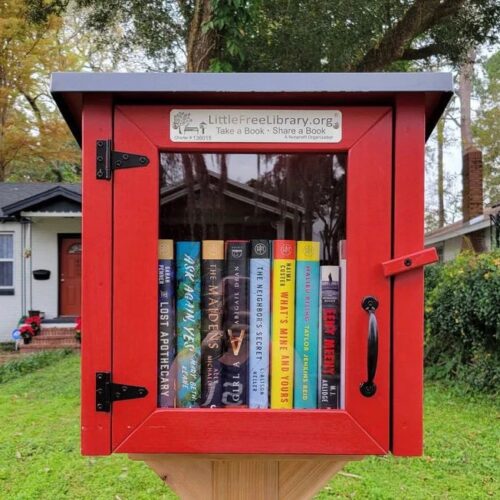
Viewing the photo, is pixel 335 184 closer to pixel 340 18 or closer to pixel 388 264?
pixel 388 264

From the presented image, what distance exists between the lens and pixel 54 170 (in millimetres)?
22469

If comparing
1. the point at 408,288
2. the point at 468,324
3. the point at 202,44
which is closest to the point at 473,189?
the point at 468,324

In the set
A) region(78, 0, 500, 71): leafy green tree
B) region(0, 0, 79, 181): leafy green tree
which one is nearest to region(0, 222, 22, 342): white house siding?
region(78, 0, 500, 71): leafy green tree

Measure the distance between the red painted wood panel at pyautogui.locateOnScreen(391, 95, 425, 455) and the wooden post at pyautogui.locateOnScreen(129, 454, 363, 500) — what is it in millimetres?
304

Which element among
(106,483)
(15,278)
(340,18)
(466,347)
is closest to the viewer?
(106,483)

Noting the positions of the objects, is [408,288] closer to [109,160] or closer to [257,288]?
[257,288]

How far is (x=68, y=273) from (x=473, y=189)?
1030 cm

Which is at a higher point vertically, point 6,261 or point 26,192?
point 26,192

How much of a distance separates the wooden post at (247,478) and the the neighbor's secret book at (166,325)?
0.87 feet

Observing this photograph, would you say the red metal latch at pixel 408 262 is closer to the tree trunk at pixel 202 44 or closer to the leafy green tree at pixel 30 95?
the tree trunk at pixel 202 44

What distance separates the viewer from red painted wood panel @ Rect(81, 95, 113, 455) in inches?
43.1

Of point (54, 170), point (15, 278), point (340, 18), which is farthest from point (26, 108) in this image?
point (340, 18)

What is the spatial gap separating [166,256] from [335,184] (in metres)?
0.46

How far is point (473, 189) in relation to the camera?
12219 millimetres
